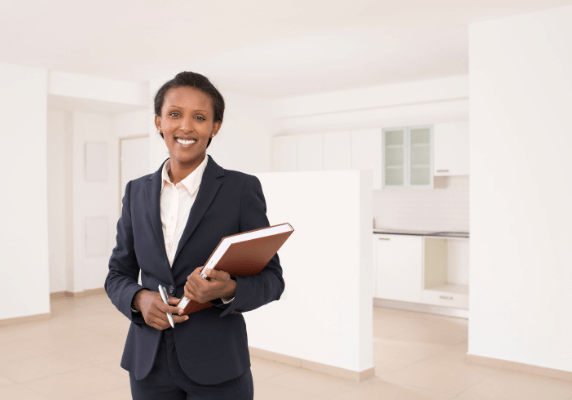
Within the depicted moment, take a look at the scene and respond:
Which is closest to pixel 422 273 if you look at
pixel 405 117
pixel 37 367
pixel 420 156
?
pixel 420 156

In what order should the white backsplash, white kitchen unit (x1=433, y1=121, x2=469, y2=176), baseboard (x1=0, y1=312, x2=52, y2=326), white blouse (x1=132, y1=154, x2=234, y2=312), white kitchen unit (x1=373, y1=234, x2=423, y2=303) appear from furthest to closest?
the white backsplash
white kitchen unit (x1=373, y1=234, x2=423, y2=303)
white kitchen unit (x1=433, y1=121, x2=469, y2=176)
baseboard (x1=0, y1=312, x2=52, y2=326)
white blouse (x1=132, y1=154, x2=234, y2=312)

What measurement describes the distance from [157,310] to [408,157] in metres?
5.69

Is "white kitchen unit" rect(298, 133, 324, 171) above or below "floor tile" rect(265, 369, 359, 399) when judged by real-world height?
above

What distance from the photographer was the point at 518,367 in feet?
13.5

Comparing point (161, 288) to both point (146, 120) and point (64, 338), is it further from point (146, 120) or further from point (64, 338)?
point (146, 120)

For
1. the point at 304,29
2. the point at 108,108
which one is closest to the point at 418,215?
the point at 304,29

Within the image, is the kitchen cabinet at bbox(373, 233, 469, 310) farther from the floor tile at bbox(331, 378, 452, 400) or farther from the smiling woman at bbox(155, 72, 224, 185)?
the smiling woman at bbox(155, 72, 224, 185)

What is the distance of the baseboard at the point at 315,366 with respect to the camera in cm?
394

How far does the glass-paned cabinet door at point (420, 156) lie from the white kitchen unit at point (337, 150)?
2.79ft

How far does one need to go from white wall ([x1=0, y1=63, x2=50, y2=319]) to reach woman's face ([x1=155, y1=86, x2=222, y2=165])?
5.08m

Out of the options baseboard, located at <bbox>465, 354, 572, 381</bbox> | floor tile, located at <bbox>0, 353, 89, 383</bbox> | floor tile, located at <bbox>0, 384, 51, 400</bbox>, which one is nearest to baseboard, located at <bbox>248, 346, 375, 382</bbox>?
baseboard, located at <bbox>465, 354, 572, 381</bbox>

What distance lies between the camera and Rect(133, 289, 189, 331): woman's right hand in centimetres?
125

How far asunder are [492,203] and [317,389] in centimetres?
194

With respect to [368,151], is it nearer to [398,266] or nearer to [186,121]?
[398,266]
